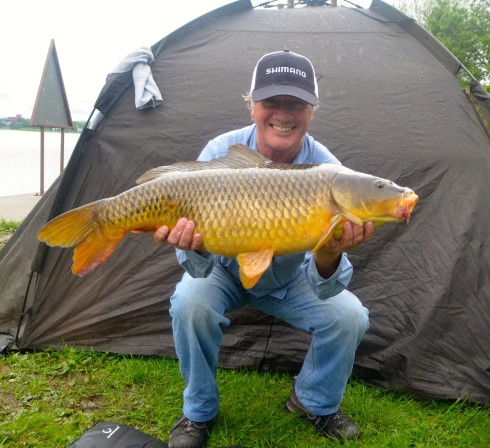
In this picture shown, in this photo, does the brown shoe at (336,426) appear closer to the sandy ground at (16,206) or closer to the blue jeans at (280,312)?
the blue jeans at (280,312)

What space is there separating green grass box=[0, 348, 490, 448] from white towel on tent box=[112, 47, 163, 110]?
1215mm

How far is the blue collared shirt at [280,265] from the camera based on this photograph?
177cm

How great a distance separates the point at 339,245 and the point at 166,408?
3.35 ft

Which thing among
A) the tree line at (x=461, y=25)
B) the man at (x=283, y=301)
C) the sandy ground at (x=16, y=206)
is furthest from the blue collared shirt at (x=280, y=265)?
the tree line at (x=461, y=25)

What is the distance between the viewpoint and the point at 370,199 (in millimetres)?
1447

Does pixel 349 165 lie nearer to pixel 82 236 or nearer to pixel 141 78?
pixel 141 78

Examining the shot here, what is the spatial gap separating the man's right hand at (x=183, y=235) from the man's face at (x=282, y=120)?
1.65 ft

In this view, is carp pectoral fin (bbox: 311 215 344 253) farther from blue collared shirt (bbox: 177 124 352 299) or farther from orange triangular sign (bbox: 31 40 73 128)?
orange triangular sign (bbox: 31 40 73 128)

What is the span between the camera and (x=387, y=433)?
6.40ft

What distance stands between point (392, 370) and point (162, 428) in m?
1.02

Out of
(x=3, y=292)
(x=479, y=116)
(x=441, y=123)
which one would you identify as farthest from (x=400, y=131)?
(x=3, y=292)

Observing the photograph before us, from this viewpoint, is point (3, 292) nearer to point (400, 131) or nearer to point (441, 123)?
point (400, 131)

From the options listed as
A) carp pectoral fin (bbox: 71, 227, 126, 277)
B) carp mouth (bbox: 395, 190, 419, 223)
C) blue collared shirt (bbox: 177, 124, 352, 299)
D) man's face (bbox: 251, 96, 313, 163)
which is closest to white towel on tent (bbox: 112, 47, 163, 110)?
blue collared shirt (bbox: 177, 124, 352, 299)

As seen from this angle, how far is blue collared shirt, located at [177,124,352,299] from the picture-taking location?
5.80 feet
